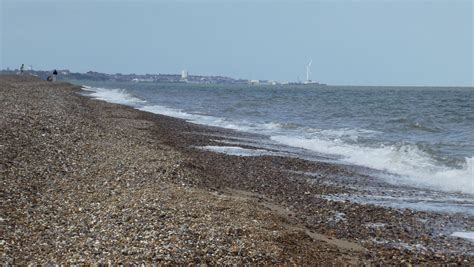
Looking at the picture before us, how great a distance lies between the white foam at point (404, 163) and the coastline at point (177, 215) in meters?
2.52

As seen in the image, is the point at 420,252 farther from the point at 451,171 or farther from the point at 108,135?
the point at 108,135

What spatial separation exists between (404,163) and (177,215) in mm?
10263

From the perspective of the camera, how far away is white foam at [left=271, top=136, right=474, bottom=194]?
1359 centimetres

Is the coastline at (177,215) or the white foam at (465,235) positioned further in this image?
the white foam at (465,235)

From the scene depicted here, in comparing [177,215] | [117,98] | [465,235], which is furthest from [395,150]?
[117,98]

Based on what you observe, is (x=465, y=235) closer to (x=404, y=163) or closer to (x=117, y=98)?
(x=404, y=163)

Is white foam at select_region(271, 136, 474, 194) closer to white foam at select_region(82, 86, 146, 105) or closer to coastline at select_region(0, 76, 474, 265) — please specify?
coastline at select_region(0, 76, 474, 265)

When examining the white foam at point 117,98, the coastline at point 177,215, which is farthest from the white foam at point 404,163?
→ the white foam at point 117,98

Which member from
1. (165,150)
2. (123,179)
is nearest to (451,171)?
(165,150)

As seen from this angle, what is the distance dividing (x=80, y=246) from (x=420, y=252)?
4.51 meters

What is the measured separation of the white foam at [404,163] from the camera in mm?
13586

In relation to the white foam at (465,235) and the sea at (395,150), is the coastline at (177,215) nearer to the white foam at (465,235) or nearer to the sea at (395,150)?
the white foam at (465,235)

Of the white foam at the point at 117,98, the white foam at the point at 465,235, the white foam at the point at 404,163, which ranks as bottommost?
the white foam at the point at 117,98

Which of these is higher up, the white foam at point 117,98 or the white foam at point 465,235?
the white foam at point 465,235
